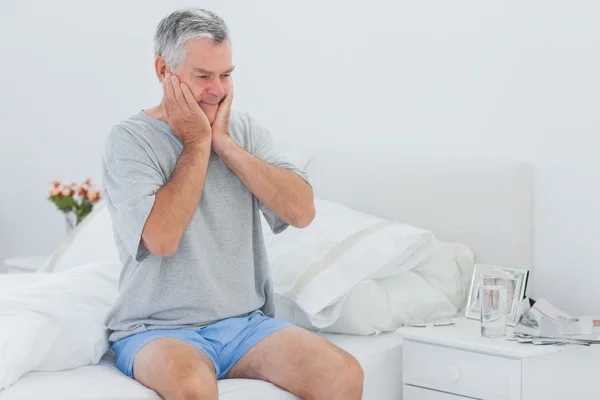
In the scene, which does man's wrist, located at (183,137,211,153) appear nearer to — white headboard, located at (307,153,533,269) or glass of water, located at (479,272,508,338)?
glass of water, located at (479,272,508,338)

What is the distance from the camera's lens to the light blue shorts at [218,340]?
1956 millimetres

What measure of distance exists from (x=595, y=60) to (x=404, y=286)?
790 mm

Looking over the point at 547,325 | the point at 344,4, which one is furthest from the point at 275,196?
the point at 344,4

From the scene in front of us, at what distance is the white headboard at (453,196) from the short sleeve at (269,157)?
0.66m

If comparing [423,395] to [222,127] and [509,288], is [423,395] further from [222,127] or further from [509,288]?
[222,127]

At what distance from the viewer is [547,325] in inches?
87.8

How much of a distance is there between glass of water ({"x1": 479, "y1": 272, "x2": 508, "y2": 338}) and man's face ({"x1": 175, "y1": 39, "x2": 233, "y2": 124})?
773mm

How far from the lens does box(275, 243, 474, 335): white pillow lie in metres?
2.35

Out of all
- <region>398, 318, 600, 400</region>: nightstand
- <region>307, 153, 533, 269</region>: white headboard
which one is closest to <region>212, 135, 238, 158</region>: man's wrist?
<region>398, 318, 600, 400</region>: nightstand

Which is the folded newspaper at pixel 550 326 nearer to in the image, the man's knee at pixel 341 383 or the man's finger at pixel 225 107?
the man's knee at pixel 341 383

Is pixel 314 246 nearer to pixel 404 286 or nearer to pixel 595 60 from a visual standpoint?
pixel 404 286

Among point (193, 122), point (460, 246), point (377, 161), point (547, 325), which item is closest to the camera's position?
point (193, 122)

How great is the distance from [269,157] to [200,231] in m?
0.27

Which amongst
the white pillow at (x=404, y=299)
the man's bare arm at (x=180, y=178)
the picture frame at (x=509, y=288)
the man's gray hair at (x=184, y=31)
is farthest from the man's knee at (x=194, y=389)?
the picture frame at (x=509, y=288)
